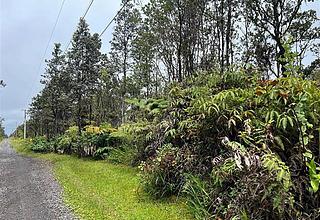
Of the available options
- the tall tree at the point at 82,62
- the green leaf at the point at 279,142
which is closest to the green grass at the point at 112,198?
the green leaf at the point at 279,142

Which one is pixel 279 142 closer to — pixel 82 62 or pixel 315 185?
pixel 315 185

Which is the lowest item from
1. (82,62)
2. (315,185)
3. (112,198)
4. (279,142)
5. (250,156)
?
(112,198)

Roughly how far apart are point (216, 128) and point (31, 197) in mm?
4018

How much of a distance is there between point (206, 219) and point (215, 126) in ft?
5.27

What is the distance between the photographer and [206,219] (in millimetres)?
4688

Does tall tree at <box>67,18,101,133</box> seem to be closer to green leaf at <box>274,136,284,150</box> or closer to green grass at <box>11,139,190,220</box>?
green grass at <box>11,139,190,220</box>

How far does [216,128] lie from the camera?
5766 mm

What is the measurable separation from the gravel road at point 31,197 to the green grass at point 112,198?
0.23 metres

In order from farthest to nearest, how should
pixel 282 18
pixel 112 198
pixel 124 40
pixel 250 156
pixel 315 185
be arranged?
pixel 124 40, pixel 282 18, pixel 112 198, pixel 250 156, pixel 315 185

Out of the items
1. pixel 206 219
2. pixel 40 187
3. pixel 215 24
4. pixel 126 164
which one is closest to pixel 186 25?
pixel 215 24

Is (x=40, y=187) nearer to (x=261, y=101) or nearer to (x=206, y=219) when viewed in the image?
(x=206, y=219)

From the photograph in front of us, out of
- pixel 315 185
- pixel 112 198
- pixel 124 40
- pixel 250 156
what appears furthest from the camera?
pixel 124 40

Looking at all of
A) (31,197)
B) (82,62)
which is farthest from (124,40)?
(31,197)

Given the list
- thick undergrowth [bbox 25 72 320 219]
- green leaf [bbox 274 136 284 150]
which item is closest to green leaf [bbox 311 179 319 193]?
thick undergrowth [bbox 25 72 320 219]
